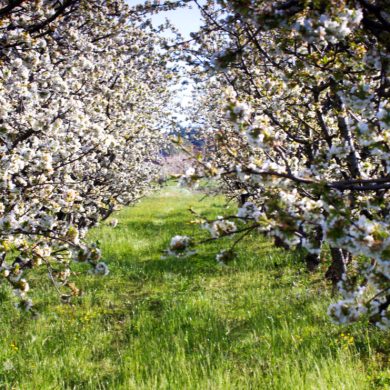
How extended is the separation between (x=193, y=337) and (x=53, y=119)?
338cm

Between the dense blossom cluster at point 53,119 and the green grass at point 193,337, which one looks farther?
the green grass at point 193,337

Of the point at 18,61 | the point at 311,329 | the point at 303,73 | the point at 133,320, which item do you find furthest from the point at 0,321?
→ the point at 303,73

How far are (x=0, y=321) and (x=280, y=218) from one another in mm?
5749

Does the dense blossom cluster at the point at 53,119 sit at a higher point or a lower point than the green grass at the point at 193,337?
higher

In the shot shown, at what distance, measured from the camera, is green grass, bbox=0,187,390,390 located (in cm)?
440

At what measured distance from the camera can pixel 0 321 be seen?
6492mm

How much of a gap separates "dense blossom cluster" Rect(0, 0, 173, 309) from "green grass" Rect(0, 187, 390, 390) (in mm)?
828

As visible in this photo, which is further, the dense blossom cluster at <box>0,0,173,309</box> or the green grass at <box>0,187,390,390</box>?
the green grass at <box>0,187,390,390</box>

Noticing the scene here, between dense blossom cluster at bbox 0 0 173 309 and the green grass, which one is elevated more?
dense blossom cluster at bbox 0 0 173 309

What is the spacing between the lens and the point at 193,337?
571 cm

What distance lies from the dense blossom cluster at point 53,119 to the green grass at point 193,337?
0.83m

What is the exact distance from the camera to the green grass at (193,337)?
440 centimetres

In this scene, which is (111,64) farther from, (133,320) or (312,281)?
(312,281)

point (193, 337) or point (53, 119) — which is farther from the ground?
point (53, 119)
